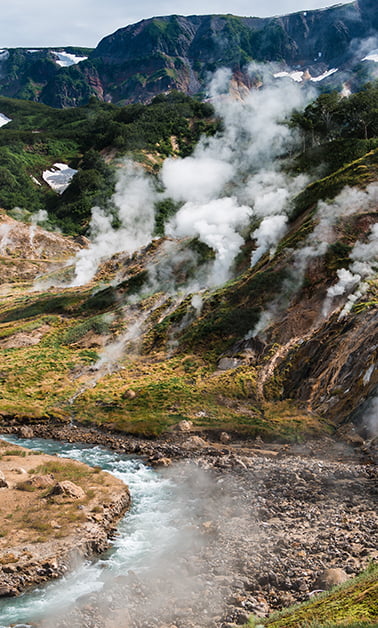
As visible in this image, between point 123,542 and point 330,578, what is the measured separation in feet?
28.4

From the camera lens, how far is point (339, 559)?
15.9 metres

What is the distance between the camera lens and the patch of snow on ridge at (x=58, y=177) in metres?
134

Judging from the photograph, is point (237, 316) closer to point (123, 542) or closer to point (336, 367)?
point (336, 367)

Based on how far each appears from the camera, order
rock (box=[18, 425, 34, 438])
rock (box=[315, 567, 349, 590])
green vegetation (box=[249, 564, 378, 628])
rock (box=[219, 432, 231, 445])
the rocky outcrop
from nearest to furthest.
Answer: green vegetation (box=[249, 564, 378, 628]) → rock (box=[315, 567, 349, 590]) → rock (box=[219, 432, 231, 445]) → the rocky outcrop → rock (box=[18, 425, 34, 438])

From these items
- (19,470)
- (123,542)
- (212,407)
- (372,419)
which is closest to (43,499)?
(19,470)

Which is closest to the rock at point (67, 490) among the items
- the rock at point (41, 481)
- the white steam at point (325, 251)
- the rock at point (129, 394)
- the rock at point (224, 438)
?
the rock at point (41, 481)

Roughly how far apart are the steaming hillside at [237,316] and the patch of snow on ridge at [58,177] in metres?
49.4

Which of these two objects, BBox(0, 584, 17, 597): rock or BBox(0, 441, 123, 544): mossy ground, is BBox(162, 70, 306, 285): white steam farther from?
BBox(0, 584, 17, 597): rock

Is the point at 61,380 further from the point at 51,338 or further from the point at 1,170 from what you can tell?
the point at 1,170

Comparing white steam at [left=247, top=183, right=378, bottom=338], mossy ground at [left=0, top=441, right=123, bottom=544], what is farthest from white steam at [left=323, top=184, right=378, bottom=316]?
mossy ground at [left=0, top=441, right=123, bottom=544]

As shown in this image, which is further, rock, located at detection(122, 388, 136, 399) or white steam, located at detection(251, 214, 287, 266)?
white steam, located at detection(251, 214, 287, 266)

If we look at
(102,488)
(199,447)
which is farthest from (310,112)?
(102,488)

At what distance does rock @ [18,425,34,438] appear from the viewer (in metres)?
34.3

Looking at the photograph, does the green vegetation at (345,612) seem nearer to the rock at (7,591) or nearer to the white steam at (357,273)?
the rock at (7,591)
